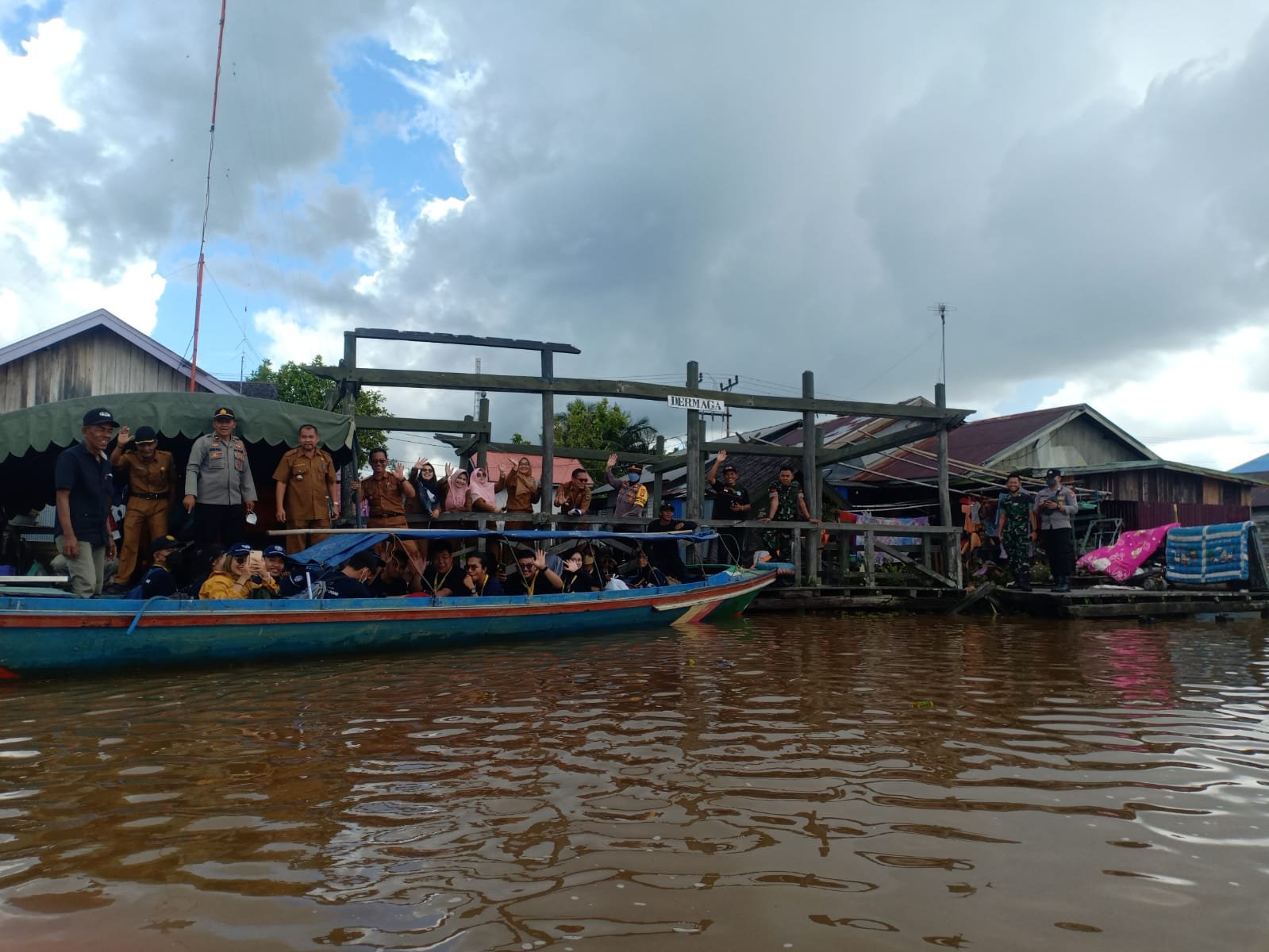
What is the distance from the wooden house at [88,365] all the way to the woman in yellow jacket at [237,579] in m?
7.70

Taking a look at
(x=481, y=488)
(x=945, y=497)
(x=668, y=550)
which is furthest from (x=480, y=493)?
(x=945, y=497)

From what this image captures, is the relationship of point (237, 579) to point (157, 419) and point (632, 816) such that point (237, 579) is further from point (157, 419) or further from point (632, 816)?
point (632, 816)

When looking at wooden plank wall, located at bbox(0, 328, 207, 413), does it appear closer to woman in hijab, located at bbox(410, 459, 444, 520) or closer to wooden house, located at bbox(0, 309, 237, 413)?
wooden house, located at bbox(0, 309, 237, 413)

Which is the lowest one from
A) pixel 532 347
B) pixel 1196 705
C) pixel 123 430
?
pixel 1196 705

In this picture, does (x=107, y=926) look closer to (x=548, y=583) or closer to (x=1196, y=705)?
(x=1196, y=705)

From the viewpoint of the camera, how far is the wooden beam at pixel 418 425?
12.3m

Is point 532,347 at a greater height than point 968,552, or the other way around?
point 532,347

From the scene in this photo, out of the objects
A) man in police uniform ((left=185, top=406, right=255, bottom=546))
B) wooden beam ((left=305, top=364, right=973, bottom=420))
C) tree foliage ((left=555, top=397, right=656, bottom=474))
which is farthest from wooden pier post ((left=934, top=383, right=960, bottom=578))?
tree foliage ((left=555, top=397, right=656, bottom=474))

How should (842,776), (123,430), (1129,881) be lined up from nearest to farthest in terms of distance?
(1129,881) → (842,776) → (123,430)

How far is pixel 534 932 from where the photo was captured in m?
2.50

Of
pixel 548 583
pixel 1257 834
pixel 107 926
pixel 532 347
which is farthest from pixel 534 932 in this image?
pixel 532 347

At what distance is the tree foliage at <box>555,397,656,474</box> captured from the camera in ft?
116

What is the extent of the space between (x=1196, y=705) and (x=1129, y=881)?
3888 millimetres

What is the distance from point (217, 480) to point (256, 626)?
1964 millimetres
